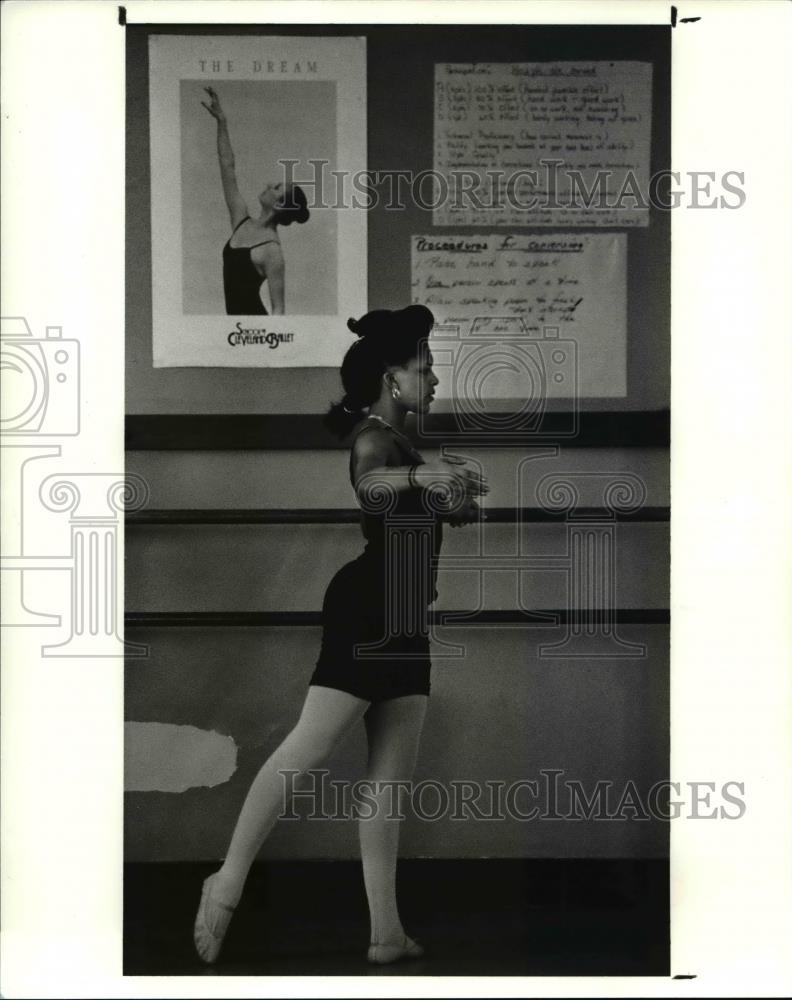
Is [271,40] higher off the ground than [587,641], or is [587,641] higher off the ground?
[271,40]

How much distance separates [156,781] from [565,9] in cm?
139

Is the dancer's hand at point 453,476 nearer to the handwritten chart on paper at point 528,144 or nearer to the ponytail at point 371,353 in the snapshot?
the ponytail at point 371,353

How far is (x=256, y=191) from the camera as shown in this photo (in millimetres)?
2230

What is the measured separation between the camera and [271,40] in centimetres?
222

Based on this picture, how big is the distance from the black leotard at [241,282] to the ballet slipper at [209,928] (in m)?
0.91

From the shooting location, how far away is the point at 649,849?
2.25m

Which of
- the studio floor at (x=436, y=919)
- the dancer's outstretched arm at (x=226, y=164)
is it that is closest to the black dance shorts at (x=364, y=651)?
the studio floor at (x=436, y=919)

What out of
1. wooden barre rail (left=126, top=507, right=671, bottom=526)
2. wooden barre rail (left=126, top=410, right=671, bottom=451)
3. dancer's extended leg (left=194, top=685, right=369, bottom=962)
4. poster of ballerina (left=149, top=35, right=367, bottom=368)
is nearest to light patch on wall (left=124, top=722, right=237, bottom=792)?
dancer's extended leg (left=194, top=685, right=369, bottom=962)

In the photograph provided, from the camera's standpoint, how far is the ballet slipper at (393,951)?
222 centimetres

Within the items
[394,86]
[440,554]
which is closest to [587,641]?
[440,554]

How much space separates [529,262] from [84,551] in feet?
2.77
